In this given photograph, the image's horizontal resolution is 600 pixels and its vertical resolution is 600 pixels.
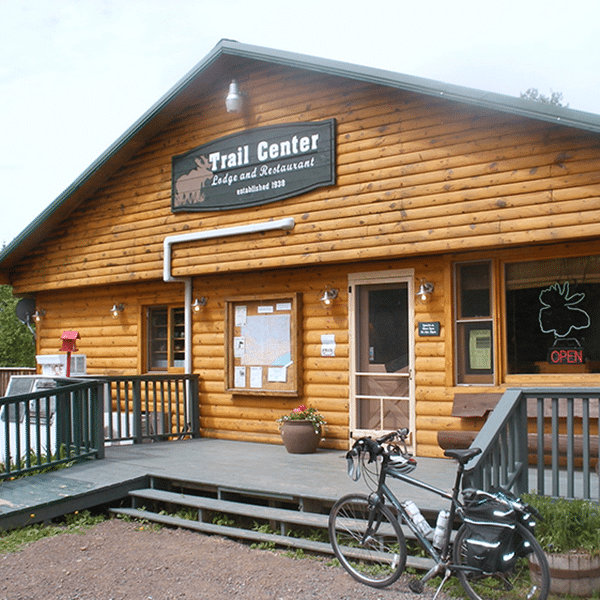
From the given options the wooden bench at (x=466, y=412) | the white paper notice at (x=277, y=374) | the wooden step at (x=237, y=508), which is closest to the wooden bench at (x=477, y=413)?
the wooden bench at (x=466, y=412)

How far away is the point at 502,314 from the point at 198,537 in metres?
4.07

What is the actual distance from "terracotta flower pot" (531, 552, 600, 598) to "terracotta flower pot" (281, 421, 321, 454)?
4.65 metres

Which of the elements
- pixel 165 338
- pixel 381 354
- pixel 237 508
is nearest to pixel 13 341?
pixel 165 338

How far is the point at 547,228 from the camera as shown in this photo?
740 centimetres

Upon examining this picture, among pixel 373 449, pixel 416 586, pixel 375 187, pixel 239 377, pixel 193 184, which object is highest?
pixel 193 184

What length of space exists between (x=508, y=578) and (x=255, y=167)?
667 cm

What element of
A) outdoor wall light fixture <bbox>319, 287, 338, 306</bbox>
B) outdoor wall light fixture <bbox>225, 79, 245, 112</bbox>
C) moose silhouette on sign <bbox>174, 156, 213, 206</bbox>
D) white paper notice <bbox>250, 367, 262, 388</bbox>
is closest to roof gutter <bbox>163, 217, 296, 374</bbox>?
moose silhouette on sign <bbox>174, 156, 213, 206</bbox>

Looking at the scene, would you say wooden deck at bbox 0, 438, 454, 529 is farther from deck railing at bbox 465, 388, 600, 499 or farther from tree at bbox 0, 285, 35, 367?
tree at bbox 0, 285, 35, 367

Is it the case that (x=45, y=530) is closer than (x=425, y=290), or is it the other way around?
(x=45, y=530)

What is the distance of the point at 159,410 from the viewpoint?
11414 mm

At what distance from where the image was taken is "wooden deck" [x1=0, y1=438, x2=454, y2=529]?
6809mm

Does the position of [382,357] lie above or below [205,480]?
above

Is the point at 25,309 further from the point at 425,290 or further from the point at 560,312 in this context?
the point at 560,312

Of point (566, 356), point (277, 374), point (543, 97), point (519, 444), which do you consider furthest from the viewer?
point (543, 97)
